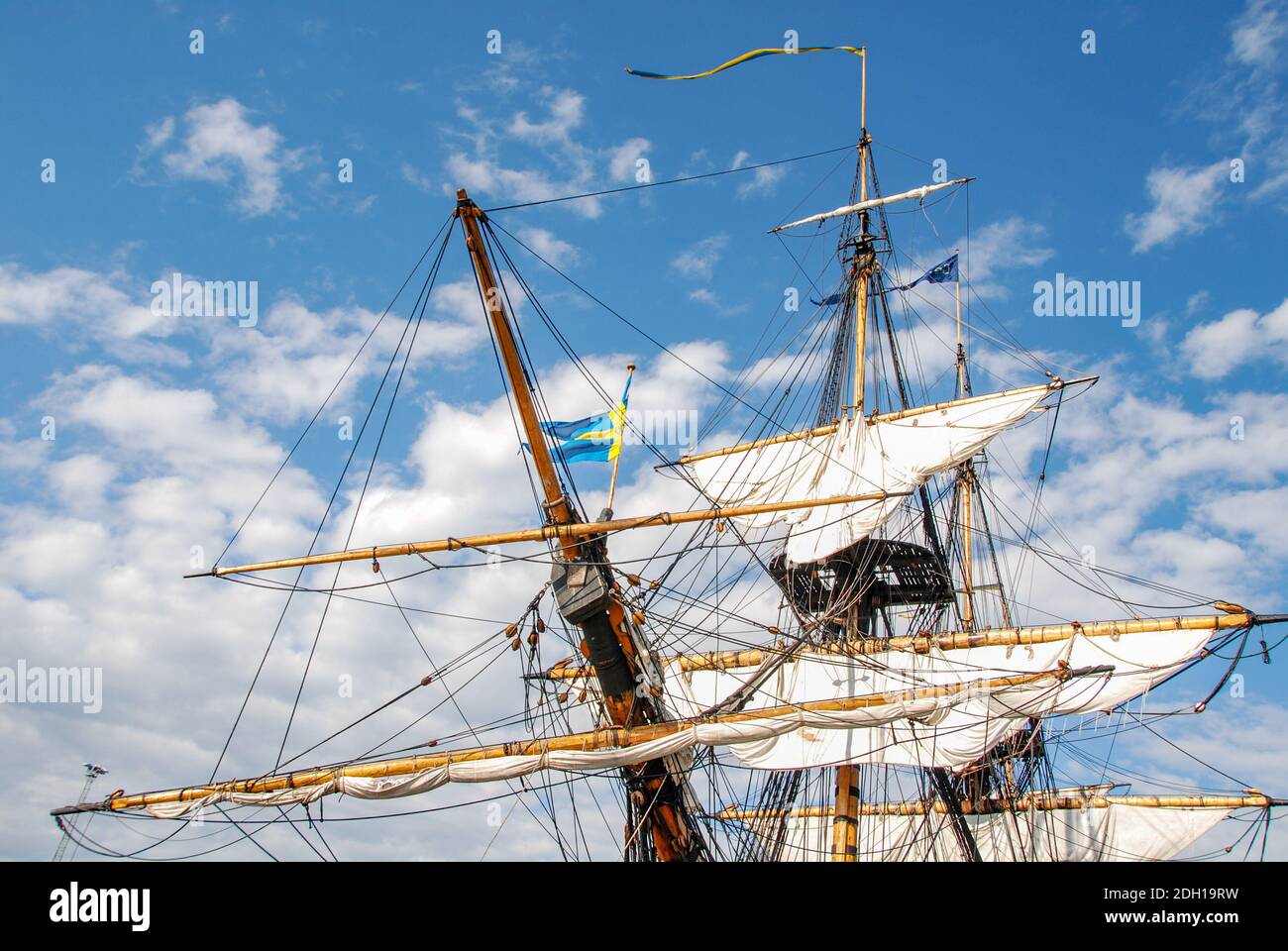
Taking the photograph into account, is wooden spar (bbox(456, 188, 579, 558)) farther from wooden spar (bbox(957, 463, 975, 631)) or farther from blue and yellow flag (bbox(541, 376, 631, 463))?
wooden spar (bbox(957, 463, 975, 631))

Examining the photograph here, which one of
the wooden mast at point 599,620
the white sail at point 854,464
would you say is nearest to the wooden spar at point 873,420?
the white sail at point 854,464

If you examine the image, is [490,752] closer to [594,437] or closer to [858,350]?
[594,437]

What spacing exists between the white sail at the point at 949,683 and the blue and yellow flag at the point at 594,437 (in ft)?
18.6

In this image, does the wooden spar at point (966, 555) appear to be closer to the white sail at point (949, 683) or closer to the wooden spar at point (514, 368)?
the white sail at point (949, 683)

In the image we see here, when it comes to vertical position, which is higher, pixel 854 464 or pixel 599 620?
pixel 854 464

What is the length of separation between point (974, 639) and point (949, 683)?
4768mm

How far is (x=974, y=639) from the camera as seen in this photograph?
37062 millimetres

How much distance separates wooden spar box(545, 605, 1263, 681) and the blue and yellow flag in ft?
24.8

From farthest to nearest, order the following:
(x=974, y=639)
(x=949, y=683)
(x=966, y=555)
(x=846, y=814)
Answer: (x=966, y=555), (x=974, y=639), (x=949, y=683), (x=846, y=814)

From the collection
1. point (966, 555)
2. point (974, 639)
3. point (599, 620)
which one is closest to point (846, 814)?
point (974, 639)

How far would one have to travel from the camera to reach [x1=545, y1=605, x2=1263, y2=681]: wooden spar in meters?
30.8

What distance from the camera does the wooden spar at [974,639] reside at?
101 feet
